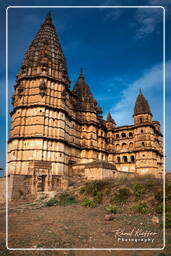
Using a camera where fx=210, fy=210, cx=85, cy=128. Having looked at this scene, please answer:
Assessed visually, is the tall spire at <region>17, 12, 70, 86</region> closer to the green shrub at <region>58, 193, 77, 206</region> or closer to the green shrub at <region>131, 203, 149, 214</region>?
the green shrub at <region>58, 193, 77, 206</region>

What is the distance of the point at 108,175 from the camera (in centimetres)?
2959

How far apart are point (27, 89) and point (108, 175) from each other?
59.9ft

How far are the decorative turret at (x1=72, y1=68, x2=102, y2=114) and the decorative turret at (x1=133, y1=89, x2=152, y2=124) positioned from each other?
27.2 ft

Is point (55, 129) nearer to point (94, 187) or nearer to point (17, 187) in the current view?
point (17, 187)

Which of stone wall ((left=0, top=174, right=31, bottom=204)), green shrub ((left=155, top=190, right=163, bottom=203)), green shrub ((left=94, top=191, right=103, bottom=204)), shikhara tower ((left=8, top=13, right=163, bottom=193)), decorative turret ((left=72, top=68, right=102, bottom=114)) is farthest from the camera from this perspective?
decorative turret ((left=72, top=68, right=102, bottom=114))

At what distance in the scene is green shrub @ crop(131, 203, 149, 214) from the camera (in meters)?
14.3

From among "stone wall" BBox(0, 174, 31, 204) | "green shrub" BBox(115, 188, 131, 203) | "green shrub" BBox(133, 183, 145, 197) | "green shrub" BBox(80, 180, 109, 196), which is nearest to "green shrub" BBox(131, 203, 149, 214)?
"green shrub" BBox(133, 183, 145, 197)

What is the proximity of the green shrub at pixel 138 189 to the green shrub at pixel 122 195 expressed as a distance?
24.7 inches

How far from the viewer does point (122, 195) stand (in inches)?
689

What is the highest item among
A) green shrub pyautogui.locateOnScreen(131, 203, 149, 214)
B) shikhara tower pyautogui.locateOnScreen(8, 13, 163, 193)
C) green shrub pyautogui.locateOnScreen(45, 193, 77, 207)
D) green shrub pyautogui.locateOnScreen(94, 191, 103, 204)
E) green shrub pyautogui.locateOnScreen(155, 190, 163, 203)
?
shikhara tower pyautogui.locateOnScreen(8, 13, 163, 193)

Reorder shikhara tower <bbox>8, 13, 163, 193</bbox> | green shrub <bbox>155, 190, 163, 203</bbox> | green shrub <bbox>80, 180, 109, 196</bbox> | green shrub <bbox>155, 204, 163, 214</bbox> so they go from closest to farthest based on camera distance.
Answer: green shrub <bbox>155, 204, 163, 214</bbox>, green shrub <bbox>155, 190, 163, 203</bbox>, green shrub <bbox>80, 180, 109, 196</bbox>, shikhara tower <bbox>8, 13, 163, 193</bbox>

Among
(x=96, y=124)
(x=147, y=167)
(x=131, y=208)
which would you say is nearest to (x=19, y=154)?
(x=96, y=124)

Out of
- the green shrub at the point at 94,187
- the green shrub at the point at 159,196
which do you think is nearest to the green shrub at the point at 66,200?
the green shrub at the point at 94,187

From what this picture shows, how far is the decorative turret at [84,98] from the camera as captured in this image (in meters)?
42.8
